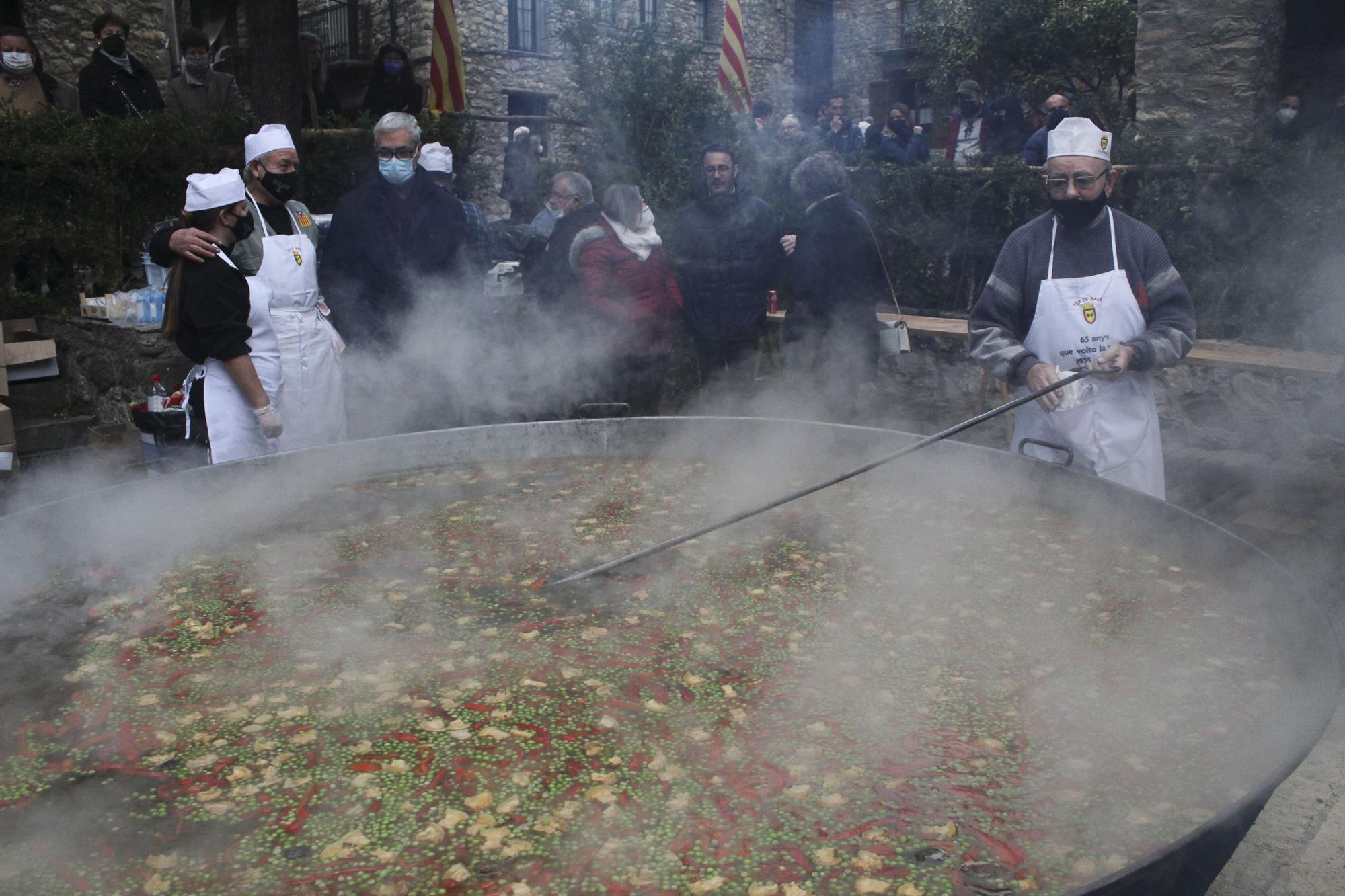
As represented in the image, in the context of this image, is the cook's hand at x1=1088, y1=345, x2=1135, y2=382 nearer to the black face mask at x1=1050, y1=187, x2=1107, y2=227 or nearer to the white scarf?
the black face mask at x1=1050, y1=187, x2=1107, y2=227

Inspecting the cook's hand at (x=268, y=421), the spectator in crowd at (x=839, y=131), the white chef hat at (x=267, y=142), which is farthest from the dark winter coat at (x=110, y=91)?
the spectator in crowd at (x=839, y=131)

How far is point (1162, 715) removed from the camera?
2.49m

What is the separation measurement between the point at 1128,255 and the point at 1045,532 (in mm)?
1069

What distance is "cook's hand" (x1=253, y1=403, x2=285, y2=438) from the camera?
412 centimetres

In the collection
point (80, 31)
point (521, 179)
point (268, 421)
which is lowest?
point (268, 421)

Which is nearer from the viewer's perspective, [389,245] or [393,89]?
[389,245]

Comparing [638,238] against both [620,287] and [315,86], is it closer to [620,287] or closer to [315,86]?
[620,287]

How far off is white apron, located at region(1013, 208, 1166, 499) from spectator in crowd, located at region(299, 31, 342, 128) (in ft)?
35.3

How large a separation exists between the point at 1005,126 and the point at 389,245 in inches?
357

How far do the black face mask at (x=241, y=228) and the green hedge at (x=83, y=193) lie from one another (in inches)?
121

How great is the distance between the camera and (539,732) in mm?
2451

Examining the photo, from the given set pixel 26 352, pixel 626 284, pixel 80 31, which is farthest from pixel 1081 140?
pixel 80 31

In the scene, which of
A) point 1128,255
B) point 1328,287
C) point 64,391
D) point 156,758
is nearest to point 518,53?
point 64,391

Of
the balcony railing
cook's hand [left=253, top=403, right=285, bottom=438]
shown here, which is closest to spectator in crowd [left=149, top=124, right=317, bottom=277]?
cook's hand [left=253, top=403, right=285, bottom=438]
